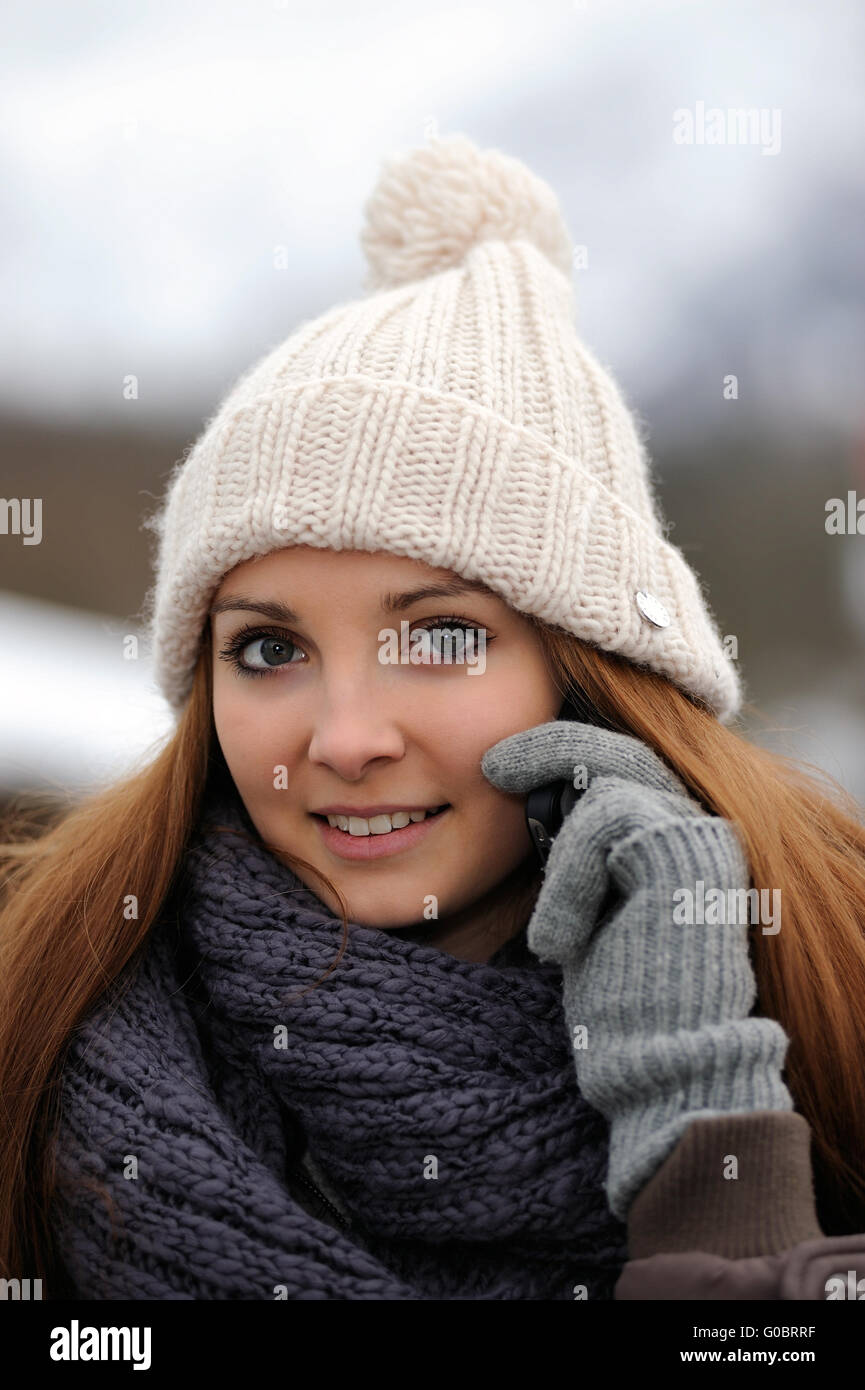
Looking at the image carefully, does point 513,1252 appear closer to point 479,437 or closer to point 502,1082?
point 502,1082

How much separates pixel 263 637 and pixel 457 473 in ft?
1.28

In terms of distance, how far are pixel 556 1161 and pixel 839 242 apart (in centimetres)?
633

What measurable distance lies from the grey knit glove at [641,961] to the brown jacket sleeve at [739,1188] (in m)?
0.02

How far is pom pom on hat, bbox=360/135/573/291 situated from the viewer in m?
2.09

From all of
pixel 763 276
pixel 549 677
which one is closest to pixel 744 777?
pixel 549 677

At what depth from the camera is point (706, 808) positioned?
64.6 inches

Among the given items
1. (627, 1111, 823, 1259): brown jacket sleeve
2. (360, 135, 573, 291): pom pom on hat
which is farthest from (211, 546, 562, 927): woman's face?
(360, 135, 573, 291): pom pom on hat

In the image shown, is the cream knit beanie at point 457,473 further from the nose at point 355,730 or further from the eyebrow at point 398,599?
the nose at point 355,730

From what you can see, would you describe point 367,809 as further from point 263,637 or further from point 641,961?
point 641,961

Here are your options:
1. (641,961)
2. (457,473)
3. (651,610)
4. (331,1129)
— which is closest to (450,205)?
(457,473)

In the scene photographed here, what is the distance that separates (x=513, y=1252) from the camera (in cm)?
148

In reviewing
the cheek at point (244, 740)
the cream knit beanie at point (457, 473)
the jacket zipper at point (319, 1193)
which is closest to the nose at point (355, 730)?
the cheek at point (244, 740)

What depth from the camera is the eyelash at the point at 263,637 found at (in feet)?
5.30

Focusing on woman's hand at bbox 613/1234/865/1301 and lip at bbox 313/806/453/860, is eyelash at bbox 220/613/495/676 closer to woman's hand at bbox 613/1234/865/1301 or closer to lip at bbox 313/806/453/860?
lip at bbox 313/806/453/860
